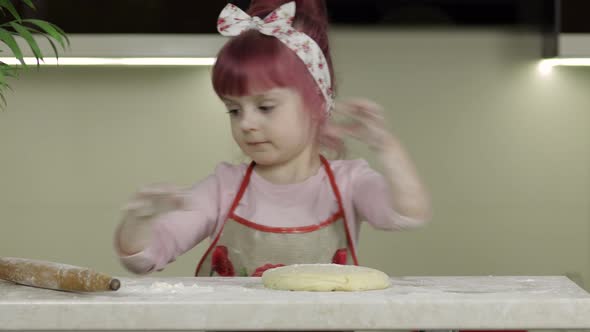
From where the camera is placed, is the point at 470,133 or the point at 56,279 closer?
the point at 56,279

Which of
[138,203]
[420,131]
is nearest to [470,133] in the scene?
[420,131]

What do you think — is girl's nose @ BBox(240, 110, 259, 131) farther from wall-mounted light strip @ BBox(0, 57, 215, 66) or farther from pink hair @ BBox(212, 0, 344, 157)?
wall-mounted light strip @ BBox(0, 57, 215, 66)

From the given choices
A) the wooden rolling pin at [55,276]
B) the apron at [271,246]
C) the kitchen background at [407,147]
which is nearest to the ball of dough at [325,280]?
the wooden rolling pin at [55,276]

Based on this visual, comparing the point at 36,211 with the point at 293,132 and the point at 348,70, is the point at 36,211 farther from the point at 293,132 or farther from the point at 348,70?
the point at 293,132

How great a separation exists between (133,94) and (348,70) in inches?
21.1

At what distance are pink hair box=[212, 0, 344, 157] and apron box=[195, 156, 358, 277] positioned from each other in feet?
0.54

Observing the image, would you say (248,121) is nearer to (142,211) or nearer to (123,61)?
(142,211)

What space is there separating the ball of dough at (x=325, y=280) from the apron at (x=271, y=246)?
312mm

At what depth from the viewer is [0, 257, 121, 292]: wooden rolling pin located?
97 centimetres

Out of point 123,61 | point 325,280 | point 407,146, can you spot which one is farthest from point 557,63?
point 325,280

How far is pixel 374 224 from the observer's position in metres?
1.40

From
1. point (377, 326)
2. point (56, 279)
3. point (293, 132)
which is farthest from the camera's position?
point (293, 132)

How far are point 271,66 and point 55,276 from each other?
50cm

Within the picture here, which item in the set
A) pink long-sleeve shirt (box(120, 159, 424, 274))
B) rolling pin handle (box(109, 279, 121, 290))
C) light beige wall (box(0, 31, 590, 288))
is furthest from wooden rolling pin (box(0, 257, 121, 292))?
light beige wall (box(0, 31, 590, 288))
